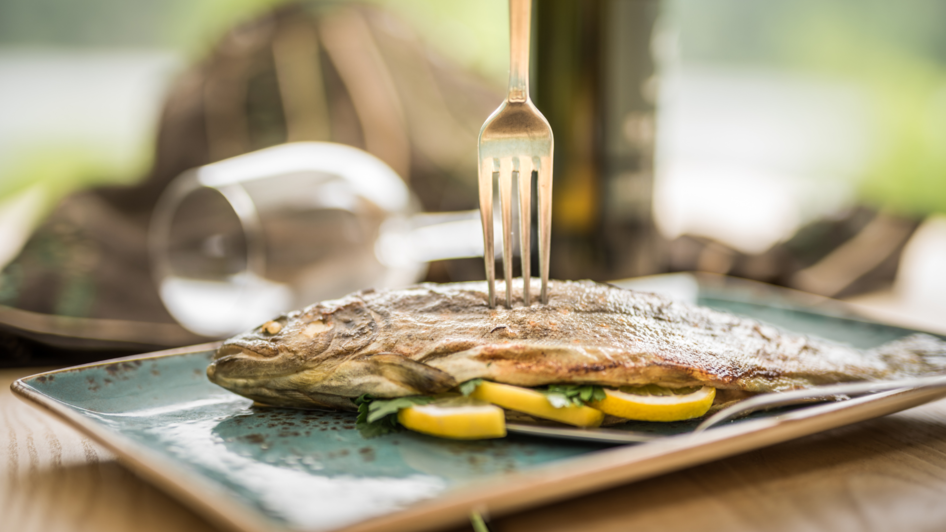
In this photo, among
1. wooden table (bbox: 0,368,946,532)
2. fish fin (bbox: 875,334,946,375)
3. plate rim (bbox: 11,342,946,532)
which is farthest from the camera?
fish fin (bbox: 875,334,946,375)

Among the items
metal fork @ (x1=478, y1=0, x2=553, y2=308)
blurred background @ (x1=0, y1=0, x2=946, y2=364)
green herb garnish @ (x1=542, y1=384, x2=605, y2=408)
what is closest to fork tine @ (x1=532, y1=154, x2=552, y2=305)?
metal fork @ (x1=478, y1=0, x2=553, y2=308)

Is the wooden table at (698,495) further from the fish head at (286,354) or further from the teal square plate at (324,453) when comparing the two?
the fish head at (286,354)

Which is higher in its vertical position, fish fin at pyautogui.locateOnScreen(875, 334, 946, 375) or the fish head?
the fish head

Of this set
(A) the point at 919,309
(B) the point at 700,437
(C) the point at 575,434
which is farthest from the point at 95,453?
(A) the point at 919,309

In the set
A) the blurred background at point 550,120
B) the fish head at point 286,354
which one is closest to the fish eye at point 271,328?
the fish head at point 286,354

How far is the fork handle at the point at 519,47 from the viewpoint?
841 mm

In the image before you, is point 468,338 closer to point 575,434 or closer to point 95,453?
point 575,434

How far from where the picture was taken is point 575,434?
726mm

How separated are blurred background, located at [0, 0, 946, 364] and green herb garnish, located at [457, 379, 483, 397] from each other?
2.50 ft

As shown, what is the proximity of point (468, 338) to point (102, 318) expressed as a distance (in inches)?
35.9

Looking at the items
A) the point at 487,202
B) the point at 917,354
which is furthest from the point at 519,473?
the point at 917,354

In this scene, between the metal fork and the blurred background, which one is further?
the blurred background

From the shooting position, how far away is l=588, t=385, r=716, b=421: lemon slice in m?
0.81

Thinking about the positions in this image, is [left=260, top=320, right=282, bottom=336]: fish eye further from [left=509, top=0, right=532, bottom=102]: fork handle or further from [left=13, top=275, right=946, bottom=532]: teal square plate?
[left=509, top=0, right=532, bottom=102]: fork handle
